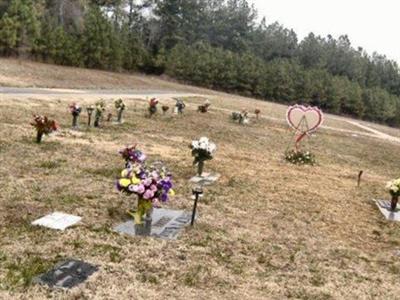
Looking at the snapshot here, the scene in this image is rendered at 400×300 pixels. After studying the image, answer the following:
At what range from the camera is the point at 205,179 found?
42.9 ft

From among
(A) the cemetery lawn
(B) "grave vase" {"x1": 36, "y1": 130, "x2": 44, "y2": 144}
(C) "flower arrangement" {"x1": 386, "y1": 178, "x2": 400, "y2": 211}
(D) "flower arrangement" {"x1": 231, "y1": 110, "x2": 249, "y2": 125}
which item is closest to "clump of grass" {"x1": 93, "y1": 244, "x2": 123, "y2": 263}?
(A) the cemetery lawn

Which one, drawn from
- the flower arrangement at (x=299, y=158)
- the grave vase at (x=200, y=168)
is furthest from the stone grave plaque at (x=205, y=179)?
the flower arrangement at (x=299, y=158)

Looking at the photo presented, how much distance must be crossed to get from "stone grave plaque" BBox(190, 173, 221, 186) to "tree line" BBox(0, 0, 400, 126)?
3575cm

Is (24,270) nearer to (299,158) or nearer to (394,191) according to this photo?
(394,191)

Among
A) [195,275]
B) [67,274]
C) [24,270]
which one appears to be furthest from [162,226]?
[24,270]

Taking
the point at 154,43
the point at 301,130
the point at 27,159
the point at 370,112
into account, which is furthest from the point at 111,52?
the point at 27,159

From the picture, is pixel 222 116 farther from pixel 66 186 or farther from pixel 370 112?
pixel 370 112

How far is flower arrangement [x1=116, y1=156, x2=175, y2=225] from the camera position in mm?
8125

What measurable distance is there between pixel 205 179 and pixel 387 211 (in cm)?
422

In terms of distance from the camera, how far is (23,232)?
7.72 m

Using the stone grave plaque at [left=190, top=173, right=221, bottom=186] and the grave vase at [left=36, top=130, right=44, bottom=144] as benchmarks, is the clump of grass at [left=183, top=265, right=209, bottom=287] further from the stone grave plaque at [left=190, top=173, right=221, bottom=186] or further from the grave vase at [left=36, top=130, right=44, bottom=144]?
the grave vase at [left=36, top=130, right=44, bottom=144]

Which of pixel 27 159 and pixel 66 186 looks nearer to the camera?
pixel 66 186

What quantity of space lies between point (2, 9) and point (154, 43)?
26.6 metres

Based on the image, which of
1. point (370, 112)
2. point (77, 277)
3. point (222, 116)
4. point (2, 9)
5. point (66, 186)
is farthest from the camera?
point (370, 112)
